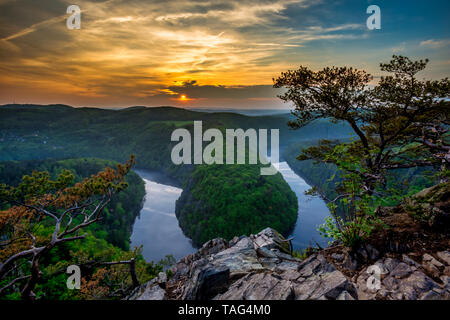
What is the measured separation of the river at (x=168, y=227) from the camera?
74375mm

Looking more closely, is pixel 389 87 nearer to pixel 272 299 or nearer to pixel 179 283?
pixel 272 299

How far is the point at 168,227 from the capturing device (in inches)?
3529

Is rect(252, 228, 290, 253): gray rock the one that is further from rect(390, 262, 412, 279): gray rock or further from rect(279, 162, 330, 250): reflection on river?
rect(279, 162, 330, 250): reflection on river

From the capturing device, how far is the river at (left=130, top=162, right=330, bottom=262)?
244 ft

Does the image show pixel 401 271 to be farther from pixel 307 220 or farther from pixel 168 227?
pixel 168 227

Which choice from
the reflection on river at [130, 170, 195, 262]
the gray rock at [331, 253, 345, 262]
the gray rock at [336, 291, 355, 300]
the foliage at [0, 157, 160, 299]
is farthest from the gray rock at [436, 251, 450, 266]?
the reflection on river at [130, 170, 195, 262]

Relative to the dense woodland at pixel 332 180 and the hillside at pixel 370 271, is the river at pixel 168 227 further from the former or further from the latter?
the hillside at pixel 370 271

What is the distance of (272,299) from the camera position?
5.29m

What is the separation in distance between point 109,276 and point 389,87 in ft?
79.9

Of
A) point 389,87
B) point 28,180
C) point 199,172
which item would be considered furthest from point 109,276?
point 199,172

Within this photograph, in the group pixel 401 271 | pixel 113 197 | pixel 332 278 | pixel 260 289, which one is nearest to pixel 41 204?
pixel 260 289

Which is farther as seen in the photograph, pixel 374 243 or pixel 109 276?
pixel 109 276

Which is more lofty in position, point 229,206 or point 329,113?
point 329,113

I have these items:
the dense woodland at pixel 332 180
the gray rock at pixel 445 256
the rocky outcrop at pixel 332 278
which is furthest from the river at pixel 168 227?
the gray rock at pixel 445 256
